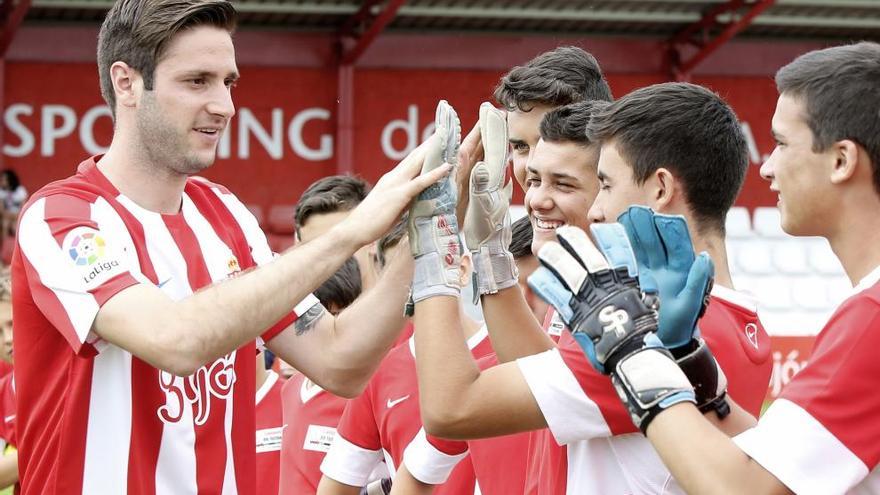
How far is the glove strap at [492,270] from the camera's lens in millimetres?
3289

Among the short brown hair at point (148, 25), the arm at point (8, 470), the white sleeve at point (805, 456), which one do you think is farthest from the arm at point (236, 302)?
the arm at point (8, 470)

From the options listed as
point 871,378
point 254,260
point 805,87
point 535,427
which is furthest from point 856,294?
point 254,260

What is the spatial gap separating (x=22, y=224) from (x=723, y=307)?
1757mm

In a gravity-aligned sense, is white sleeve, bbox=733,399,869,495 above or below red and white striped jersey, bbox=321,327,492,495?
above

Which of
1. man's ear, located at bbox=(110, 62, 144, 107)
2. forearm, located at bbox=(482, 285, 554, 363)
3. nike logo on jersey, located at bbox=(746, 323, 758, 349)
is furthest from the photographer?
man's ear, located at bbox=(110, 62, 144, 107)

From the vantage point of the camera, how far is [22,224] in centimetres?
322

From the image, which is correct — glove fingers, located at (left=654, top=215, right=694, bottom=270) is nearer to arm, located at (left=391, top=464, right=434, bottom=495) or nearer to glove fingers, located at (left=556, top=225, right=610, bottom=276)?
glove fingers, located at (left=556, top=225, right=610, bottom=276)

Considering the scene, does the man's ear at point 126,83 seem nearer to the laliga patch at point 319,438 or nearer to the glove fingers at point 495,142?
the glove fingers at point 495,142

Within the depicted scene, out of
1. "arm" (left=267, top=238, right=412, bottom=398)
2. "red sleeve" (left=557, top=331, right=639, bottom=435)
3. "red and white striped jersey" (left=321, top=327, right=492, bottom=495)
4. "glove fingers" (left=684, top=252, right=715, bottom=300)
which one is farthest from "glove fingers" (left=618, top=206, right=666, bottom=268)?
"red and white striped jersey" (left=321, top=327, right=492, bottom=495)

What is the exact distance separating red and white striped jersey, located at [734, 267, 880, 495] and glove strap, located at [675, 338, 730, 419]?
0.62 feet

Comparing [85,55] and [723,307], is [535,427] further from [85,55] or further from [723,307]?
[85,55]

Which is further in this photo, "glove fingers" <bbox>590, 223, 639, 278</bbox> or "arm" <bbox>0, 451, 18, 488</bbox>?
"arm" <bbox>0, 451, 18, 488</bbox>

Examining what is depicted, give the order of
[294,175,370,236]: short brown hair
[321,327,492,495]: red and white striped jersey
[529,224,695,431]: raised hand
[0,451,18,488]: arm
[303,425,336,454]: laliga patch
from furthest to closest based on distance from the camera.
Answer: [294,175,370,236]: short brown hair, [0,451,18,488]: arm, [303,425,336,454]: laliga patch, [321,327,492,495]: red and white striped jersey, [529,224,695,431]: raised hand

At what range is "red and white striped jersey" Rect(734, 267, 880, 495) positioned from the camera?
7.68 ft
